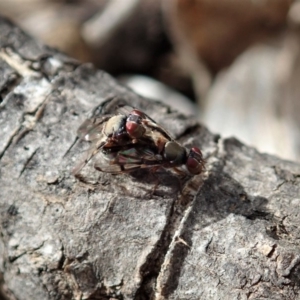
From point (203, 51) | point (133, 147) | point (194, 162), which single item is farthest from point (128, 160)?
point (203, 51)

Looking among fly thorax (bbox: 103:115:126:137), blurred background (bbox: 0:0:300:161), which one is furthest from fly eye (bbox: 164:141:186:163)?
blurred background (bbox: 0:0:300:161)

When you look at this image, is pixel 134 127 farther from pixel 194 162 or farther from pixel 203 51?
pixel 203 51

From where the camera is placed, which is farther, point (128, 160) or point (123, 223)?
point (128, 160)

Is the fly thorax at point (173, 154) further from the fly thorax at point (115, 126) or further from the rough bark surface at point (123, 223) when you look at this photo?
the fly thorax at point (115, 126)

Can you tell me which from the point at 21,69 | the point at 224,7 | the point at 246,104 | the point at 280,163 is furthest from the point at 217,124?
the point at 21,69

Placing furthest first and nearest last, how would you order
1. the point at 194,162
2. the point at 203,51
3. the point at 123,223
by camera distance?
the point at 203,51
the point at 194,162
the point at 123,223

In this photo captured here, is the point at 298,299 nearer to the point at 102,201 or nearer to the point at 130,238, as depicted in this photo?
the point at 130,238

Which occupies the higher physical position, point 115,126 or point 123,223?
point 115,126
